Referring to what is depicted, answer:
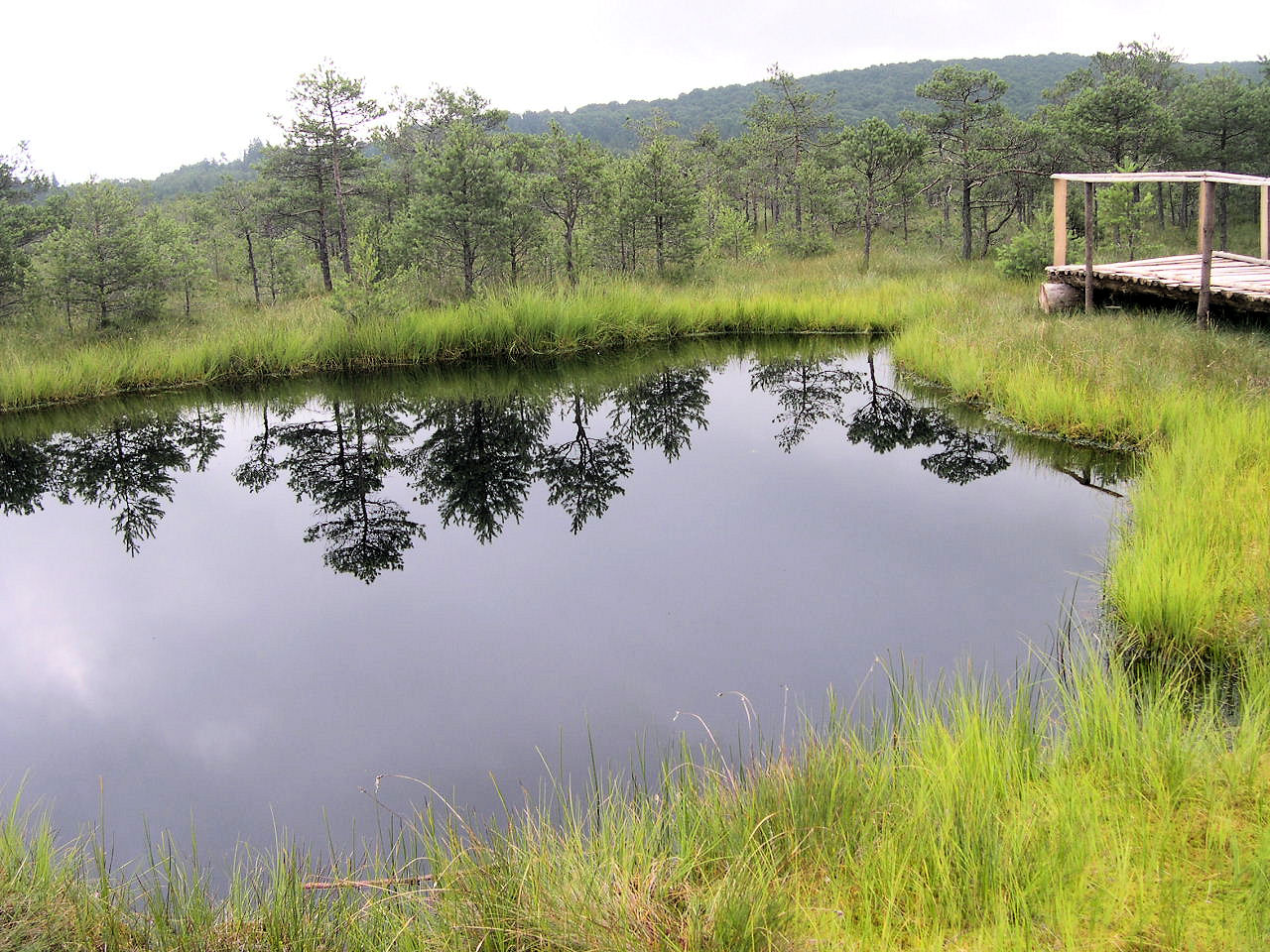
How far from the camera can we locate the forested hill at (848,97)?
7062 cm

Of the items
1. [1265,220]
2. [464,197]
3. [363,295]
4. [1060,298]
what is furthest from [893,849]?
[464,197]

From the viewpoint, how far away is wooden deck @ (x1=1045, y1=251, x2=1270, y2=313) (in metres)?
7.69

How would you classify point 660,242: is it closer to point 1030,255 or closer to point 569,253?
point 569,253

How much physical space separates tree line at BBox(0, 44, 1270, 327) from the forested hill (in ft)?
148

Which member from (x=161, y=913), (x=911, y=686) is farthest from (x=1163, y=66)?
(x=161, y=913)

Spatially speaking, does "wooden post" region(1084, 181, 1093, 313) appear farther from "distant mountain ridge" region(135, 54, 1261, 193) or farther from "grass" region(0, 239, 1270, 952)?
"distant mountain ridge" region(135, 54, 1261, 193)

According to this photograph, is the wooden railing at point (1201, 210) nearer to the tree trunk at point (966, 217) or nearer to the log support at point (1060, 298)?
the log support at point (1060, 298)

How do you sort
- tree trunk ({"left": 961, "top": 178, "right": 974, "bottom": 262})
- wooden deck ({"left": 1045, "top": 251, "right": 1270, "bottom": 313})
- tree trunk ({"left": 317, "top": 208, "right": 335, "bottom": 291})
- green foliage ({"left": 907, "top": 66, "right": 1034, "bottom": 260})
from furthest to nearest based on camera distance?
tree trunk ({"left": 317, "top": 208, "right": 335, "bottom": 291}) → tree trunk ({"left": 961, "top": 178, "right": 974, "bottom": 262}) → green foliage ({"left": 907, "top": 66, "right": 1034, "bottom": 260}) → wooden deck ({"left": 1045, "top": 251, "right": 1270, "bottom": 313})

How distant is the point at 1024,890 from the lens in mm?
2043

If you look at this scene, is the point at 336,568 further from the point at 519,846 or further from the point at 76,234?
the point at 76,234

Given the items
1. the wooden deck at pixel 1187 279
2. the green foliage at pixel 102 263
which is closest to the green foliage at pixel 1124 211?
the wooden deck at pixel 1187 279

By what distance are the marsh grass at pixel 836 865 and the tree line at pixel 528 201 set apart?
10.3 metres

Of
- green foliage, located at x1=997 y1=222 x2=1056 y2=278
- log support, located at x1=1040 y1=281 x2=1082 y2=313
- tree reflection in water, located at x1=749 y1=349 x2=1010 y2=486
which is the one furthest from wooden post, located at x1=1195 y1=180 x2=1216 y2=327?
green foliage, located at x1=997 y1=222 x2=1056 y2=278

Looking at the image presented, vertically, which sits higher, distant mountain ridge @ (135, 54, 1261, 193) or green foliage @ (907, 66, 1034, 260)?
distant mountain ridge @ (135, 54, 1261, 193)
